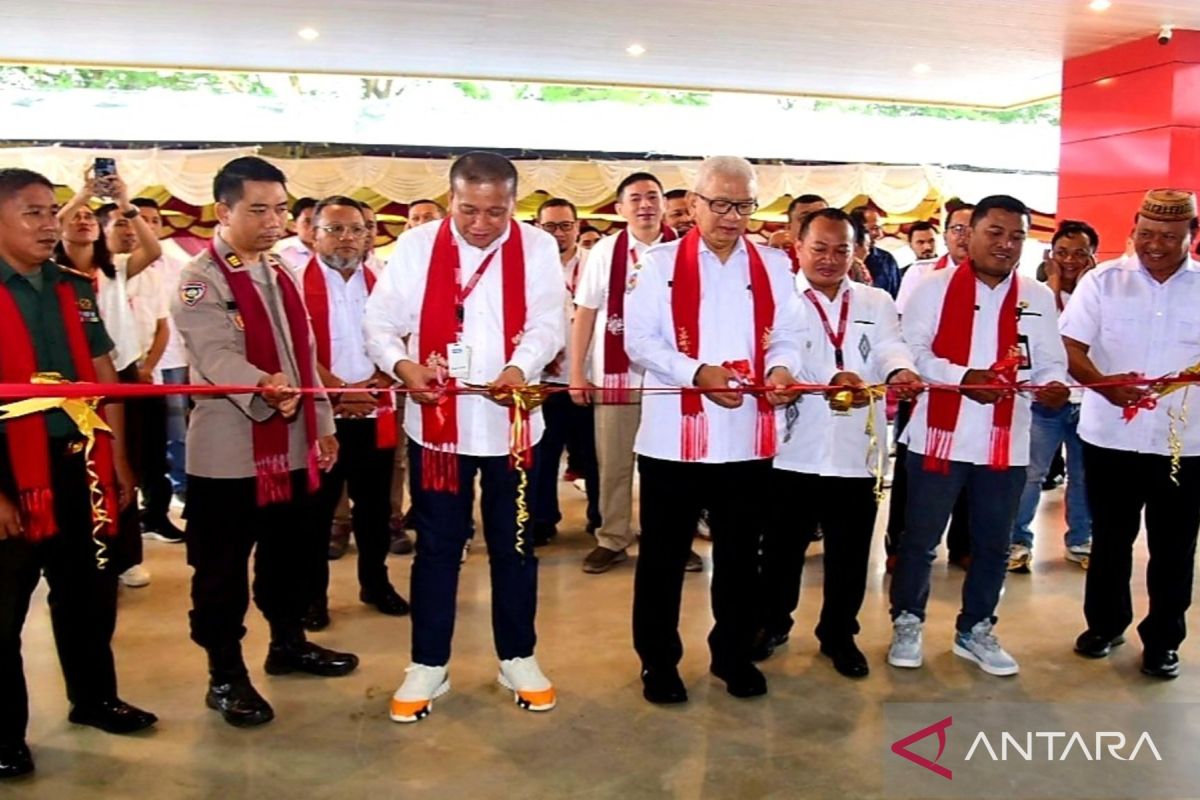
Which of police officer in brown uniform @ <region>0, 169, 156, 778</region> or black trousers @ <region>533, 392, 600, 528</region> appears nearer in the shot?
police officer in brown uniform @ <region>0, 169, 156, 778</region>

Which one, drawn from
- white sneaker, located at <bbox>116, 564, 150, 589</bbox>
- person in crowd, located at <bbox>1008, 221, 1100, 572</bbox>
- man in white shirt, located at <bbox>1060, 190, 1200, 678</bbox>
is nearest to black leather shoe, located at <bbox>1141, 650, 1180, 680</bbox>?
man in white shirt, located at <bbox>1060, 190, 1200, 678</bbox>

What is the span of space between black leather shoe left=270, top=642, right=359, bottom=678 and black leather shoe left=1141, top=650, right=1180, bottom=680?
2.78 m

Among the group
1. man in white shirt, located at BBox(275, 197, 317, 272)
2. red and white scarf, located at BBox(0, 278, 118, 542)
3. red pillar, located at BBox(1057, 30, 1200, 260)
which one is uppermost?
red pillar, located at BBox(1057, 30, 1200, 260)

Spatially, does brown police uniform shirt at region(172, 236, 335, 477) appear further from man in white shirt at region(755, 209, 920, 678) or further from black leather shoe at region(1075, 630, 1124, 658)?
black leather shoe at region(1075, 630, 1124, 658)

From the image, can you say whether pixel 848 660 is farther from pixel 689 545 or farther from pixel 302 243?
pixel 302 243

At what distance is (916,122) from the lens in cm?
1073

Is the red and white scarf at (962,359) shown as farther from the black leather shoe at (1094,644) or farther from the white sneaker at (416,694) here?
the white sneaker at (416,694)

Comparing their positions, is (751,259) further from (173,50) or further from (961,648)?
(173,50)

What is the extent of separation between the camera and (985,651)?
349cm

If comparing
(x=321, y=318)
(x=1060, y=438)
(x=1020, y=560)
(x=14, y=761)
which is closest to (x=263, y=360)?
(x=321, y=318)

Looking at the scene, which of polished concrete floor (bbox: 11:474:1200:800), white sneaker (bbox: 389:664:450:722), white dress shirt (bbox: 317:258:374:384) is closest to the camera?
polished concrete floor (bbox: 11:474:1200:800)

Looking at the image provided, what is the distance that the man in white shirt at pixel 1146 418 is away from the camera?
3361 millimetres

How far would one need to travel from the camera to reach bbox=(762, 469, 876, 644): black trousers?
3406 millimetres

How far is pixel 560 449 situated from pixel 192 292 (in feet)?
8.49
